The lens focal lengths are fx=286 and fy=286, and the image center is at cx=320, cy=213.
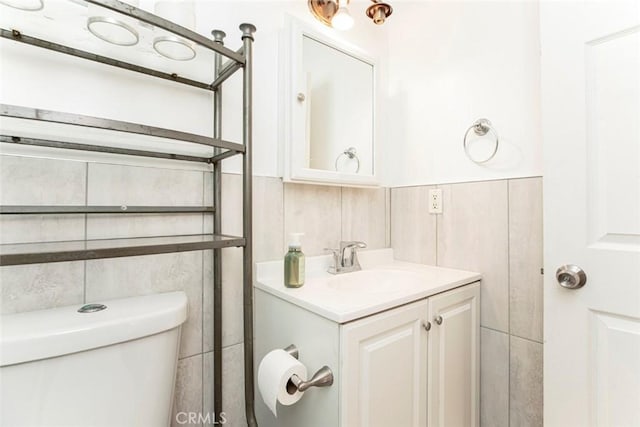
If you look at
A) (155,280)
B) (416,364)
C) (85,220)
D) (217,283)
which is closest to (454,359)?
(416,364)

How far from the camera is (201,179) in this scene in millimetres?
928

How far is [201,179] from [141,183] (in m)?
0.17

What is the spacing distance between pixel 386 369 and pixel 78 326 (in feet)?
2.40

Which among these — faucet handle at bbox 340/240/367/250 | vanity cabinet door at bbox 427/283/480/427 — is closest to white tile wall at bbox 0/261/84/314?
faucet handle at bbox 340/240/367/250

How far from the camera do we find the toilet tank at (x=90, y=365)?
54cm

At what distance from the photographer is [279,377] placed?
2.25ft

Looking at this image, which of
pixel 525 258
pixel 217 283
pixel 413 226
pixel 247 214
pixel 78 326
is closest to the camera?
pixel 78 326

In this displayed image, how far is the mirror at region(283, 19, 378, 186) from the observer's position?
108 centimetres

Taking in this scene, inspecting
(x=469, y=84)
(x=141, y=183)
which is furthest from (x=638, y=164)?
(x=141, y=183)

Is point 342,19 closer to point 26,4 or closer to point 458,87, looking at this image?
point 458,87

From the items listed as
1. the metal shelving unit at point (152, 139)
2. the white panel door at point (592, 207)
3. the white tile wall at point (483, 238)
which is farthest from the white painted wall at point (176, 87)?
the white panel door at point (592, 207)

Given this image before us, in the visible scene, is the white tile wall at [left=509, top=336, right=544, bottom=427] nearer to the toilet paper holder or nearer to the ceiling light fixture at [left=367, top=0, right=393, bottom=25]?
the toilet paper holder

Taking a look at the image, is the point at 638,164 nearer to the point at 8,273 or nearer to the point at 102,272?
the point at 102,272

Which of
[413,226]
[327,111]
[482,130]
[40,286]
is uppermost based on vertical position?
[327,111]
